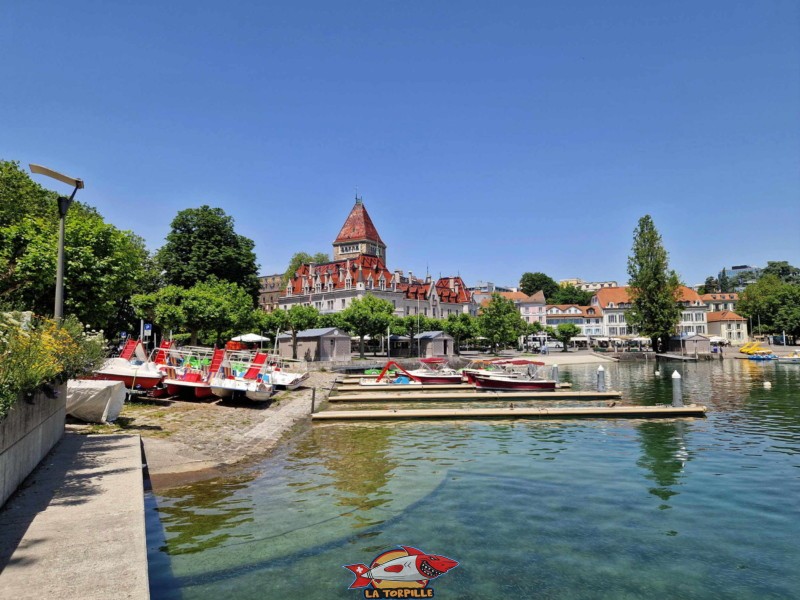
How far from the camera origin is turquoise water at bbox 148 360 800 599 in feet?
28.3

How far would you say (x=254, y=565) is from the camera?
9086 mm

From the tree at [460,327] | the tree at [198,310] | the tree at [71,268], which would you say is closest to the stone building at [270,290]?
the tree at [460,327]

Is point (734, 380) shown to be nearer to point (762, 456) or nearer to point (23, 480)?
point (762, 456)

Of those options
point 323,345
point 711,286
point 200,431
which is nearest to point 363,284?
point 323,345

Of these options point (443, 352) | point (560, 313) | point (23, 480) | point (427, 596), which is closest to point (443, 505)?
point (427, 596)

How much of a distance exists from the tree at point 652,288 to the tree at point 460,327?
26164mm

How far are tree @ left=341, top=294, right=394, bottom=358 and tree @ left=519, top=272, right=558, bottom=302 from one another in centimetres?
10855

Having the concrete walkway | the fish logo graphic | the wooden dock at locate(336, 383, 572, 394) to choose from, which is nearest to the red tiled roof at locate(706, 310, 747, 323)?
the wooden dock at locate(336, 383, 572, 394)

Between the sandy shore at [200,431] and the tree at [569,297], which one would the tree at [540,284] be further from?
the sandy shore at [200,431]

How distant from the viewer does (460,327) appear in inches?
3354

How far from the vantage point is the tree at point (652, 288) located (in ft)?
276

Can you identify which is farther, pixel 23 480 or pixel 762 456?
pixel 762 456

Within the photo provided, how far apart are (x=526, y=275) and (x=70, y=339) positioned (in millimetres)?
166055

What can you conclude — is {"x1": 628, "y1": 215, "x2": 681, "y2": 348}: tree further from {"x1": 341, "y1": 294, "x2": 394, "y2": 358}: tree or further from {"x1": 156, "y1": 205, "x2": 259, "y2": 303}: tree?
{"x1": 156, "y1": 205, "x2": 259, "y2": 303}: tree
